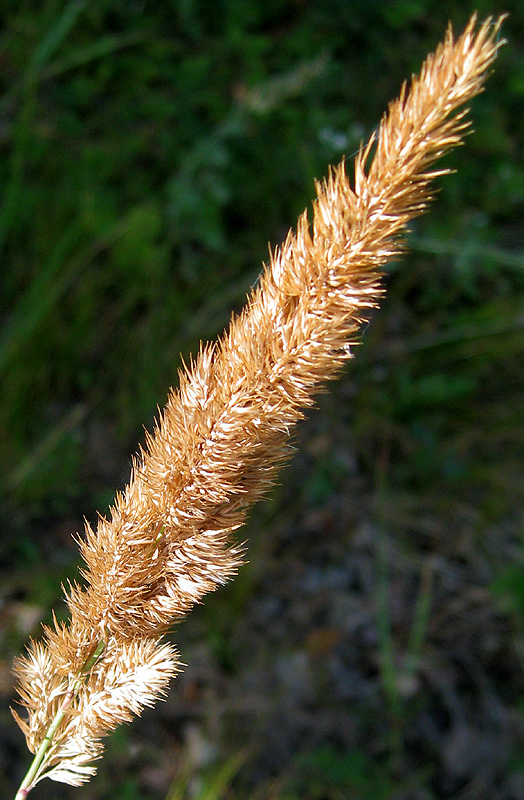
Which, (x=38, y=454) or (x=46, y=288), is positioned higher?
(x=46, y=288)

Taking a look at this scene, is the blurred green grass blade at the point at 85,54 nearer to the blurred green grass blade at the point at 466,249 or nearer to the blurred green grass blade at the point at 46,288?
the blurred green grass blade at the point at 46,288

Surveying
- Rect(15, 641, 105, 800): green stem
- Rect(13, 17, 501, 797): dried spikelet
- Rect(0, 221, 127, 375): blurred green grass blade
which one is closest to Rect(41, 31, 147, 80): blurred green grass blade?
Rect(0, 221, 127, 375): blurred green grass blade

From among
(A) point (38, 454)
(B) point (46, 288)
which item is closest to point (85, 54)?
(B) point (46, 288)

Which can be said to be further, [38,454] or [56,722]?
Result: [38,454]

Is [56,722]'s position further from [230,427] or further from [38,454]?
[38,454]

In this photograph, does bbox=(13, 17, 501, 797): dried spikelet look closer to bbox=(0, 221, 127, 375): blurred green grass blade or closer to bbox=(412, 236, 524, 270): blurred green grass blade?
bbox=(0, 221, 127, 375): blurred green grass blade

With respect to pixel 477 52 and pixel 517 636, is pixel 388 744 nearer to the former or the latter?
pixel 517 636

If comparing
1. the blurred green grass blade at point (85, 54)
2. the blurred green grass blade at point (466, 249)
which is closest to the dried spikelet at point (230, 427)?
the blurred green grass blade at point (466, 249)
